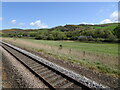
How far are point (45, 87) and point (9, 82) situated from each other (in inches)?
104

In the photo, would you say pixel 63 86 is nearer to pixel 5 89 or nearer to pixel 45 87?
pixel 45 87

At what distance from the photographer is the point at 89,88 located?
17.7ft

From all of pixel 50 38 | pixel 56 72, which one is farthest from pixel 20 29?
pixel 56 72

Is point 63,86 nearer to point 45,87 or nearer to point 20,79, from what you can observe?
point 45,87

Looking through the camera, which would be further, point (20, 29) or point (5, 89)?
point (20, 29)

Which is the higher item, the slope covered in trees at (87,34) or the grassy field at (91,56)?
the slope covered in trees at (87,34)

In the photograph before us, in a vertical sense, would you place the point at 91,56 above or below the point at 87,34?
below

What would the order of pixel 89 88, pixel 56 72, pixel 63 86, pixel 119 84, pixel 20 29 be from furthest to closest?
pixel 20 29 < pixel 56 72 < pixel 119 84 < pixel 63 86 < pixel 89 88

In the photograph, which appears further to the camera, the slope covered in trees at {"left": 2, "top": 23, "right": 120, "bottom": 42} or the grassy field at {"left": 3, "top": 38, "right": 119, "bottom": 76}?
the slope covered in trees at {"left": 2, "top": 23, "right": 120, "bottom": 42}

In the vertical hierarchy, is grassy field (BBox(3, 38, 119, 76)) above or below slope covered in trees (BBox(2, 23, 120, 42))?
below

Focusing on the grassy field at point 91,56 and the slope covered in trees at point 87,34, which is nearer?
the grassy field at point 91,56

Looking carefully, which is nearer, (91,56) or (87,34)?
(91,56)

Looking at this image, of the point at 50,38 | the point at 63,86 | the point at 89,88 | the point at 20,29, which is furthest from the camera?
the point at 20,29

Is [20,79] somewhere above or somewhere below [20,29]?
below
